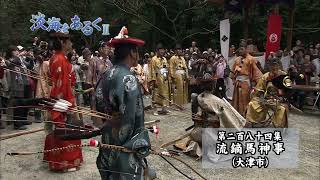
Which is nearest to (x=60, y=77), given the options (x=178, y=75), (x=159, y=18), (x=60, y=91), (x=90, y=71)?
(x=60, y=91)

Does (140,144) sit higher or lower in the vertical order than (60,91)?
lower

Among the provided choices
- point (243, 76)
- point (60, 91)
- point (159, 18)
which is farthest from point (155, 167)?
point (159, 18)

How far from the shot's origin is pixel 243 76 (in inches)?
402

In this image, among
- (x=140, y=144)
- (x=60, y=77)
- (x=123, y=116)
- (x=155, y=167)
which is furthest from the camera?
(x=155, y=167)

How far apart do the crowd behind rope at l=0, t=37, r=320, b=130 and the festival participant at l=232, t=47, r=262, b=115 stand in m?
0.35

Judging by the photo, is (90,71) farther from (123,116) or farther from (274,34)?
(123,116)

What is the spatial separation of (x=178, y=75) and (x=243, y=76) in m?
2.04

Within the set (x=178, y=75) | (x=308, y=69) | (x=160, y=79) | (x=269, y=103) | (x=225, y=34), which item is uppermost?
(x=225, y=34)

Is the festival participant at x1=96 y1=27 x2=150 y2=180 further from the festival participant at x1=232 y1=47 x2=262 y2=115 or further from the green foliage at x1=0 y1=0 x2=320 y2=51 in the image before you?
the green foliage at x1=0 y1=0 x2=320 y2=51

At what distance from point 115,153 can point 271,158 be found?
436 centimetres

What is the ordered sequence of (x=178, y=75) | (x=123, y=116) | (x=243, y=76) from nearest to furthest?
(x=123, y=116) → (x=243, y=76) → (x=178, y=75)

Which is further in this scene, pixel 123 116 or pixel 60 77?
pixel 60 77

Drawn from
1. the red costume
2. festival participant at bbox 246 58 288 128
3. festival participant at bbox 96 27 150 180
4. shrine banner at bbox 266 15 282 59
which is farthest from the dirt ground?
shrine banner at bbox 266 15 282 59

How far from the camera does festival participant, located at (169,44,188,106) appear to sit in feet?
37.9
